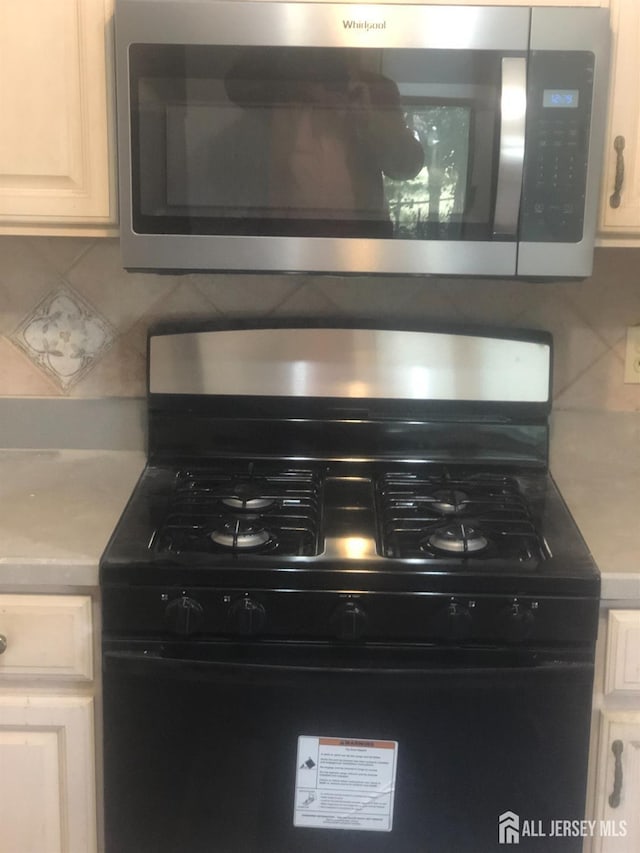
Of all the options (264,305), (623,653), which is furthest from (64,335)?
(623,653)

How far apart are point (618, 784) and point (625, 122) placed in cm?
98

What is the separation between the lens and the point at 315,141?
50.4 inches

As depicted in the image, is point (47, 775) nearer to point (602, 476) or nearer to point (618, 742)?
point (618, 742)

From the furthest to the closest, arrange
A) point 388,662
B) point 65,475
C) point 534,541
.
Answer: point 65,475
point 534,541
point 388,662

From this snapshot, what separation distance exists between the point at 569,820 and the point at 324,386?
82 centimetres

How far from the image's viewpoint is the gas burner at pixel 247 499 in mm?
A: 1404

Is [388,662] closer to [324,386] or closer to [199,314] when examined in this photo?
[324,386]

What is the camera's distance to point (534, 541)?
1.30m

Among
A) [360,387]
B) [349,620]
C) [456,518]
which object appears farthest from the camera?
[360,387]

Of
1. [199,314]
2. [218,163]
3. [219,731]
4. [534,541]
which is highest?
[218,163]

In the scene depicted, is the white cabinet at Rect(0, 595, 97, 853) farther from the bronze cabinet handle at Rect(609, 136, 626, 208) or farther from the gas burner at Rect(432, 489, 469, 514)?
the bronze cabinet handle at Rect(609, 136, 626, 208)

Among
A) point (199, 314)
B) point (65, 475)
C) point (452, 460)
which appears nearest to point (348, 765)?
point (452, 460)

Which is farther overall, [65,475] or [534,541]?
[65,475]

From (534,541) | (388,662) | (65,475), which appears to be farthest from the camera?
(65,475)
